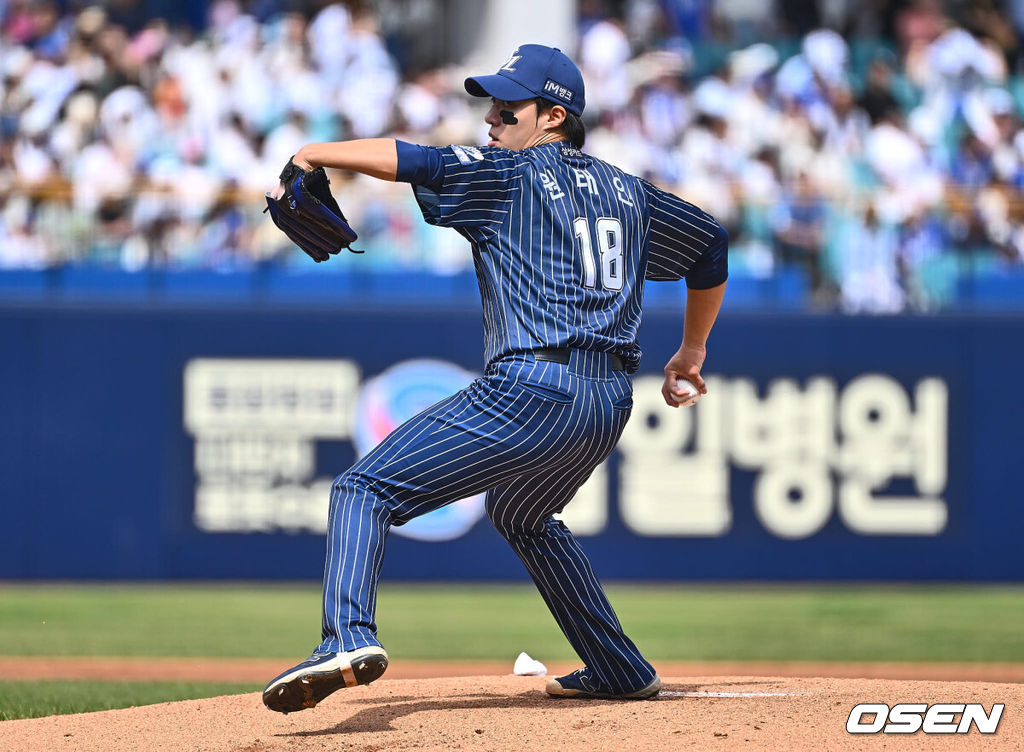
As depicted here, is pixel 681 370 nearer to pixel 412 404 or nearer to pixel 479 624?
pixel 479 624

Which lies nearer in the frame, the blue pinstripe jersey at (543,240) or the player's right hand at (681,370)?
the blue pinstripe jersey at (543,240)

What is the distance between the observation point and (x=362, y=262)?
11117 millimetres

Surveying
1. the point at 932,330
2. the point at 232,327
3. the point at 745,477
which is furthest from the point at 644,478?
the point at 232,327

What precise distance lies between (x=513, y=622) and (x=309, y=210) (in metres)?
5.80

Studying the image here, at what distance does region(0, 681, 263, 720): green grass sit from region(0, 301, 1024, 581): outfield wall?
13.2 ft

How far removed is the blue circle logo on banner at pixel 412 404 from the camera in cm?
1093

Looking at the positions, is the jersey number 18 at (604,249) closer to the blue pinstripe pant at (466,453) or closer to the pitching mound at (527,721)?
the blue pinstripe pant at (466,453)

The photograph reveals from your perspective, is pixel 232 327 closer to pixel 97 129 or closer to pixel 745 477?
pixel 97 129

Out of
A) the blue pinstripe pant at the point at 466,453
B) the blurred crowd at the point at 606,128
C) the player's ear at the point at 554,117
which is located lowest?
the blue pinstripe pant at the point at 466,453

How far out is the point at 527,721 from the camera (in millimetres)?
4301

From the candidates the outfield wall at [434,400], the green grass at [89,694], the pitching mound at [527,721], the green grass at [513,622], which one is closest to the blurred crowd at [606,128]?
the outfield wall at [434,400]

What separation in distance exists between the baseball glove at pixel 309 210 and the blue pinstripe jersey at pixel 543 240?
238 mm

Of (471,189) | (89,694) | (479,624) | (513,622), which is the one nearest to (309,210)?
(471,189)

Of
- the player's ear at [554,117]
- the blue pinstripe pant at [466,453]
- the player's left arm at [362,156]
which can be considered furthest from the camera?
the player's ear at [554,117]
